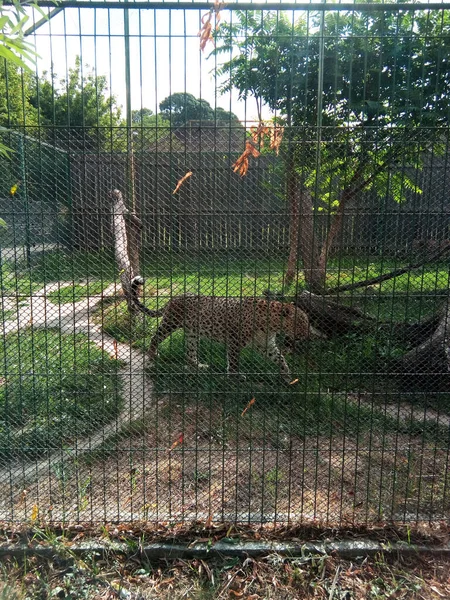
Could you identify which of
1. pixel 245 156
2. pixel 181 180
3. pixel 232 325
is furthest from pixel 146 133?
pixel 232 325

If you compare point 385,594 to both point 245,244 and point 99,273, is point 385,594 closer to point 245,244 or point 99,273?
point 245,244

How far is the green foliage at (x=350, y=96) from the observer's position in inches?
123

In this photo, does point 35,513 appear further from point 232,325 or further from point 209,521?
point 232,325

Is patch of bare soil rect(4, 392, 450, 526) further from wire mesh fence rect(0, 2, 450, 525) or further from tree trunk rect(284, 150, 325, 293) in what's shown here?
tree trunk rect(284, 150, 325, 293)

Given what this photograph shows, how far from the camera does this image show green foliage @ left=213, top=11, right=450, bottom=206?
312 centimetres

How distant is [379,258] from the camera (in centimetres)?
332

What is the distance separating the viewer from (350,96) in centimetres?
310

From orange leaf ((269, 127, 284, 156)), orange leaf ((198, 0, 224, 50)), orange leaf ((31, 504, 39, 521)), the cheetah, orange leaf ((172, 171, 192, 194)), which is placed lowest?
orange leaf ((31, 504, 39, 521))

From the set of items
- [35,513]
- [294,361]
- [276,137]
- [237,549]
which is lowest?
[237,549]

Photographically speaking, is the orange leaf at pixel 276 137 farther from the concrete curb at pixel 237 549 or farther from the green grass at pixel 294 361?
the concrete curb at pixel 237 549

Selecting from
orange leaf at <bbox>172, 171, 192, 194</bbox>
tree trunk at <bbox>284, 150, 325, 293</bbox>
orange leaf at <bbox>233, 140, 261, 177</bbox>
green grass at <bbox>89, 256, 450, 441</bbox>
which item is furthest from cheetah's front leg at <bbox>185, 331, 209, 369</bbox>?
orange leaf at <bbox>233, 140, 261, 177</bbox>

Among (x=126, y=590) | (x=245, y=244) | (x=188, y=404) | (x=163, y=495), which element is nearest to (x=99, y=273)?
(x=245, y=244)

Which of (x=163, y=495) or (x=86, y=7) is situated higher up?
(x=86, y=7)

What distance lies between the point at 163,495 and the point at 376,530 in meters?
1.42
